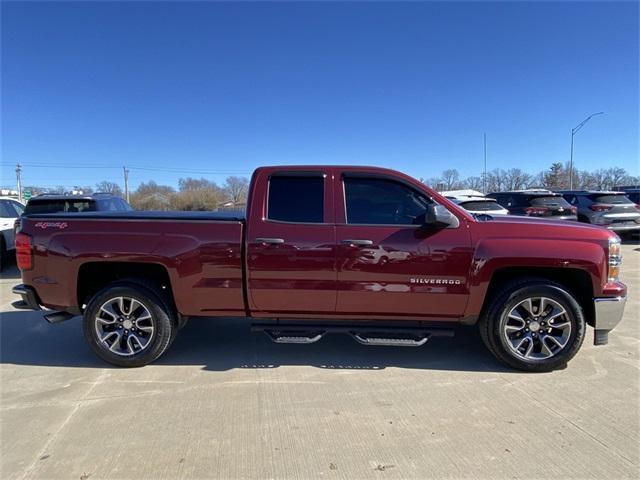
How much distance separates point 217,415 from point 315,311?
1317 mm

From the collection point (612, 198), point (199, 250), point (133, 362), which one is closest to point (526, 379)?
point (199, 250)

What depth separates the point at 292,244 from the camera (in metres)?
3.96

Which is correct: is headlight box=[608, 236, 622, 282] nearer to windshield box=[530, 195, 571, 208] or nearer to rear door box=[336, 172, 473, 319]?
rear door box=[336, 172, 473, 319]

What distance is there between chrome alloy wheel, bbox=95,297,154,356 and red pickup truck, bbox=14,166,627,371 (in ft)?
0.04

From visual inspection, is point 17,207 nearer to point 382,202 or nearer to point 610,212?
point 382,202

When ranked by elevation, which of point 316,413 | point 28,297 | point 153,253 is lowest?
point 316,413

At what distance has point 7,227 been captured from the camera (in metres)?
9.93

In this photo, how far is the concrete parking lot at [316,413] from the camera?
2.68 metres

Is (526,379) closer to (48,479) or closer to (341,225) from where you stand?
(341,225)

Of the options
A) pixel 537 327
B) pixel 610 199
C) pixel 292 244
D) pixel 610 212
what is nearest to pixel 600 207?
pixel 610 212

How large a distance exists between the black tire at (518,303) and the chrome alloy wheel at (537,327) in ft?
0.08

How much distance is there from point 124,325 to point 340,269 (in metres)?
2.23

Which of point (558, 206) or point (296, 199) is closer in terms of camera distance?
point (296, 199)

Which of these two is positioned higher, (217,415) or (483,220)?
(483,220)
